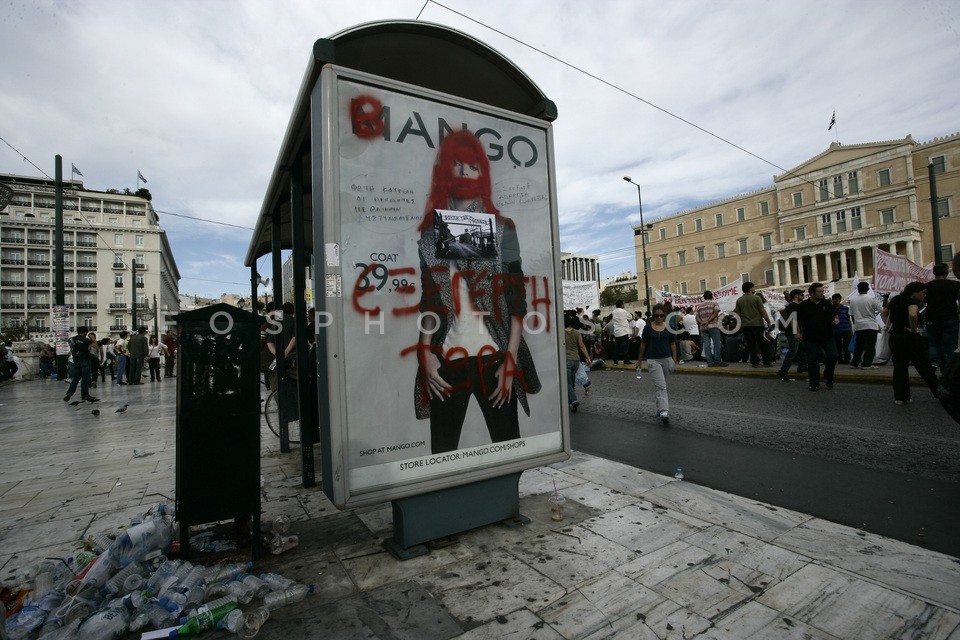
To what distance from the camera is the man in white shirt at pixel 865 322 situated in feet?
32.1

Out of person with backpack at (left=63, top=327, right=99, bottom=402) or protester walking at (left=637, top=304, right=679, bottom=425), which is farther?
person with backpack at (left=63, top=327, right=99, bottom=402)

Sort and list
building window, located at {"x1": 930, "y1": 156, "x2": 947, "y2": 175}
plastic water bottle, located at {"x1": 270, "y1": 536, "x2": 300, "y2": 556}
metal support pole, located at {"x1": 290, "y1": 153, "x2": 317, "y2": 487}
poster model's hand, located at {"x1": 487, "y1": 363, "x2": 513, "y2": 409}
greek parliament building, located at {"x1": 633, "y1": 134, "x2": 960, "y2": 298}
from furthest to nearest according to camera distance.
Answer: greek parliament building, located at {"x1": 633, "y1": 134, "x2": 960, "y2": 298} → building window, located at {"x1": 930, "y1": 156, "x2": 947, "y2": 175} → metal support pole, located at {"x1": 290, "y1": 153, "x2": 317, "y2": 487} → poster model's hand, located at {"x1": 487, "y1": 363, "x2": 513, "y2": 409} → plastic water bottle, located at {"x1": 270, "y1": 536, "x2": 300, "y2": 556}

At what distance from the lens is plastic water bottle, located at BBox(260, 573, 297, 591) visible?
8.31 feet

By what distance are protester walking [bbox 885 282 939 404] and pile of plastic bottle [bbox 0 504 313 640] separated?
7.74 m

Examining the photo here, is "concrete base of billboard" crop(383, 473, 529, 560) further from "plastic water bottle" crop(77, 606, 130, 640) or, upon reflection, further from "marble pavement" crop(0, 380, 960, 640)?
"plastic water bottle" crop(77, 606, 130, 640)

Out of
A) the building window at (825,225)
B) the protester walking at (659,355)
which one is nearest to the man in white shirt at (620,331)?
the protester walking at (659,355)

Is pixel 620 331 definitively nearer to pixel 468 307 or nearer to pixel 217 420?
pixel 468 307

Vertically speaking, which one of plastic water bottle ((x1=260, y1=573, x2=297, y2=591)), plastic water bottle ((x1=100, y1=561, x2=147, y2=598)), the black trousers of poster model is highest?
the black trousers of poster model

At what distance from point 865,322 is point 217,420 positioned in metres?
12.1

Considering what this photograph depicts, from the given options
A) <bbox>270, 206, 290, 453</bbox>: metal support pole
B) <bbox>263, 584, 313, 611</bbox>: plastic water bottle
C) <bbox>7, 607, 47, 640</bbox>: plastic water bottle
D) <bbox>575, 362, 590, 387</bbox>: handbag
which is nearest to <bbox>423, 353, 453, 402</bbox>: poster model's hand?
<bbox>263, 584, 313, 611</bbox>: plastic water bottle

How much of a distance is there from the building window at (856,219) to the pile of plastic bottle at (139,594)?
72.6m

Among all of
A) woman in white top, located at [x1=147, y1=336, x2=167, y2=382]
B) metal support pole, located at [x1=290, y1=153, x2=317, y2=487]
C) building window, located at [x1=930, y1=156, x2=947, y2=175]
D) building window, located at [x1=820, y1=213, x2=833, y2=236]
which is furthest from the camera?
building window, located at [x1=820, y1=213, x2=833, y2=236]

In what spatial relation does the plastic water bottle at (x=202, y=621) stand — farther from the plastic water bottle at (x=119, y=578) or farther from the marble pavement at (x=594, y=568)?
the plastic water bottle at (x=119, y=578)

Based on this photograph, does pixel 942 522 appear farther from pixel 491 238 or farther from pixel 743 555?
pixel 491 238
